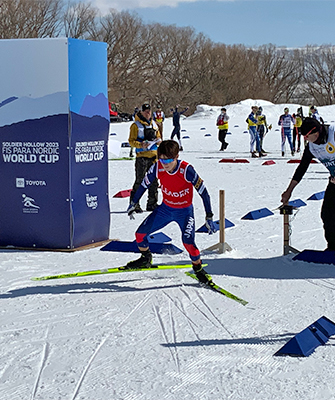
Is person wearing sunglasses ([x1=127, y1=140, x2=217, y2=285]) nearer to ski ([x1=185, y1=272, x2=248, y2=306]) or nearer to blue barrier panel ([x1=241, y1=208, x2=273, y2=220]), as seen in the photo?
ski ([x1=185, y1=272, x2=248, y2=306])

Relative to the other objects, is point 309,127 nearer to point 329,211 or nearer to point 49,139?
point 329,211

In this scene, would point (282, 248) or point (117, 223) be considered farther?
point (117, 223)

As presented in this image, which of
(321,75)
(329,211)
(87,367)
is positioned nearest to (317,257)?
(329,211)

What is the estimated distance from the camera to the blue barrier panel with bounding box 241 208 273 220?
9.68 metres

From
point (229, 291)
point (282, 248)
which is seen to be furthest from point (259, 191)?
point (229, 291)

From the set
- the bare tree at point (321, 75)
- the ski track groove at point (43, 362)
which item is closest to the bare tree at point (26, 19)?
the bare tree at point (321, 75)

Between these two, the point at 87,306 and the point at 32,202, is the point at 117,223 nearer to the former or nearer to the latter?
the point at 32,202

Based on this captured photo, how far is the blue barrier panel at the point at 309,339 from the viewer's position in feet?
14.4

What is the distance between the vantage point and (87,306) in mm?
5570

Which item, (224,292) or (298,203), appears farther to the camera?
(298,203)

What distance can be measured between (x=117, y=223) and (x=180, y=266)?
3205 millimetres

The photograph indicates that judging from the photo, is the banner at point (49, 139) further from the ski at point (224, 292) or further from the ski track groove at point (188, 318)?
the ski track groove at point (188, 318)

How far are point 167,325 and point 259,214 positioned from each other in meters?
5.02

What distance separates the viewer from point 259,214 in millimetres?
9812
